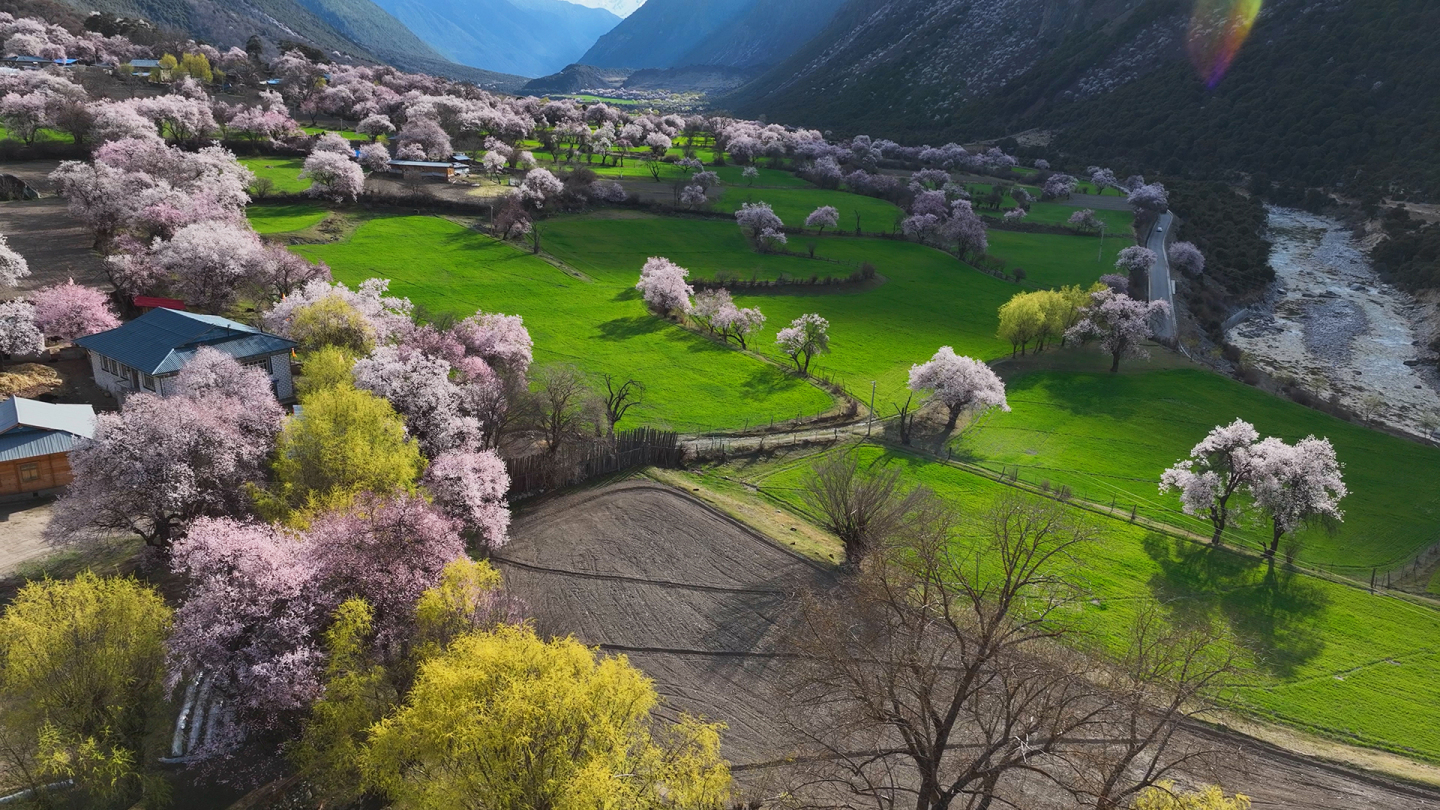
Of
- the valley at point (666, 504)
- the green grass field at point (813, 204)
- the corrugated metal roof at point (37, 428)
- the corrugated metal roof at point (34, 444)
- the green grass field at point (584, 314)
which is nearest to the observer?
the valley at point (666, 504)

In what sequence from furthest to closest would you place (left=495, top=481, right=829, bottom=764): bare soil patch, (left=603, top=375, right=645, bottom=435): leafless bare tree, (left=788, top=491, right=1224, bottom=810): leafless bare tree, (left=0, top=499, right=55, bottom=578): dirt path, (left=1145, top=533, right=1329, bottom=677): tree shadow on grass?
(left=603, top=375, right=645, bottom=435): leafless bare tree
(left=1145, top=533, right=1329, bottom=677): tree shadow on grass
(left=0, top=499, right=55, bottom=578): dirt path
(left=495, top=481, right=829, bottom=764): bare soil patch
(left=788, top=491, right=1224, bottom=810): leafless bare tree

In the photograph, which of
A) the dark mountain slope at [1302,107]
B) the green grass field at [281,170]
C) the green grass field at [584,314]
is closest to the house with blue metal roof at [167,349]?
the green grass field at [584,314]

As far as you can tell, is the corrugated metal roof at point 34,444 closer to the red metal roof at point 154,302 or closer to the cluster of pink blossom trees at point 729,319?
the red metal roof at point 154,302

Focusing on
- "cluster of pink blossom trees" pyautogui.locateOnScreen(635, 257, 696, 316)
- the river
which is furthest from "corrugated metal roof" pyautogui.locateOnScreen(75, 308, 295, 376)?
the river

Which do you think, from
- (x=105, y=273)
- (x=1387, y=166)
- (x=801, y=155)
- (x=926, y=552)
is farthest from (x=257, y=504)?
(x=1387, y=166)

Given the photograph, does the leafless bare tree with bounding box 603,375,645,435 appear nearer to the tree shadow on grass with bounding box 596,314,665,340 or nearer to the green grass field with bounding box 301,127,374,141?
the tree shadow on grass with bounding box 596,314,665,340

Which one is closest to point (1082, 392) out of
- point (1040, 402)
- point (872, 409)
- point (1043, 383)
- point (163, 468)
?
point (1043, 383)

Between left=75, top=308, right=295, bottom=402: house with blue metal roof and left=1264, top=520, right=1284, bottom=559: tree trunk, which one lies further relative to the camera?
left=75, top=308, right=295, bottom=402: house with blue metal roof
